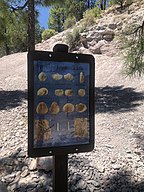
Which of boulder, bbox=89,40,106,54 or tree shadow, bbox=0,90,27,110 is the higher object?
boulder, bbox=89,40,106,54

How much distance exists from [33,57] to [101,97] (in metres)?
5.75

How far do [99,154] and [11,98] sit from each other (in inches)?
164

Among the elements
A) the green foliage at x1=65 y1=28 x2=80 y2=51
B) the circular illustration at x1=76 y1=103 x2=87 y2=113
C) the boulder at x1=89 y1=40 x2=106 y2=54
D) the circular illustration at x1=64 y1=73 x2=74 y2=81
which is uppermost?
the green foliage at x1=65 y1=28 x2=80 y2=51

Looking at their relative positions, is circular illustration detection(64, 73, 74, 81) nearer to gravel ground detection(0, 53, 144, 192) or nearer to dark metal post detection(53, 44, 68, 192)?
dark metal post detection(53, 44, 68, 192)

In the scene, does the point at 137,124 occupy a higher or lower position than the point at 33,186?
higher

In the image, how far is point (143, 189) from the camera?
116 inches

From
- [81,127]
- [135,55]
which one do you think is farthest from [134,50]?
[81,127]

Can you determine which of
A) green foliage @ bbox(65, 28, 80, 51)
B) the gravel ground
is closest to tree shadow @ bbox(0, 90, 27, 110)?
the gravel ground

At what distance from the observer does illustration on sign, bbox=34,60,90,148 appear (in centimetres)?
200

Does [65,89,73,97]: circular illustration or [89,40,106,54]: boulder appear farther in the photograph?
[89,40,106,54]: boulder

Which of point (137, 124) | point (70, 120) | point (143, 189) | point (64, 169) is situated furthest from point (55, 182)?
point (137, 124)

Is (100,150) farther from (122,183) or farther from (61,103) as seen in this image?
(61,103)

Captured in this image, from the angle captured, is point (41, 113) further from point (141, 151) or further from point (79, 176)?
point (141, 151)

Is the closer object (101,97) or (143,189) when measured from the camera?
(143,189)
